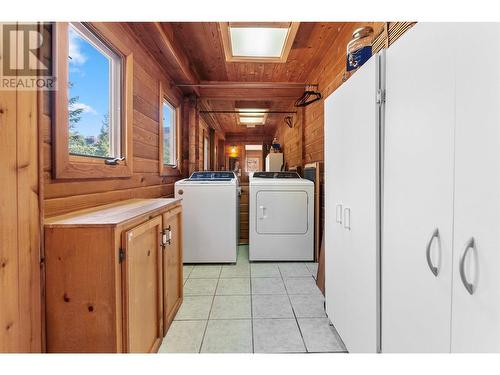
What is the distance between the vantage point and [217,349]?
65.1 inches

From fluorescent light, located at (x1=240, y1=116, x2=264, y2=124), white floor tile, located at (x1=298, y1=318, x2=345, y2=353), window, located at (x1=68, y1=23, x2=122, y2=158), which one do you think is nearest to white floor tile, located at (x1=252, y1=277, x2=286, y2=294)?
white floor tile, located at (x1=298, y1=318, x2=345, y2=353)

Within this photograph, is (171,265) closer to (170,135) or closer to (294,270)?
(294,270)

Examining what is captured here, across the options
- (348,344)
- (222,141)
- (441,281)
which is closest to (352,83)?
(441,281)

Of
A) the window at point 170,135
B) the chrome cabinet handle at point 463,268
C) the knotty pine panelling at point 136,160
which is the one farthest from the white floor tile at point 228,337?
the window at point 170,135

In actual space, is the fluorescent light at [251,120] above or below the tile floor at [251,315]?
above

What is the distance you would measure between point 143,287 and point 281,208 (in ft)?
7.12

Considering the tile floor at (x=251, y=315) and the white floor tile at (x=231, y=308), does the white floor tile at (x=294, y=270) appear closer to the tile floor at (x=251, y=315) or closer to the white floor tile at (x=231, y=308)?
the tile floor at (x=251, y=315)

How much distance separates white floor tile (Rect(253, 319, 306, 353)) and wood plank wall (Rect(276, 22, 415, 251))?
1.65 m

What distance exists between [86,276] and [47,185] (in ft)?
1.87

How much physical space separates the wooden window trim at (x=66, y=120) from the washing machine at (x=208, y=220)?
1107 mm

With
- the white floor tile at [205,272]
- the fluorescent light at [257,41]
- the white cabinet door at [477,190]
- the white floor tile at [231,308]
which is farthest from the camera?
the white floor tile at [205,272]

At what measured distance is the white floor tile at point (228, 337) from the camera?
166 centimetres

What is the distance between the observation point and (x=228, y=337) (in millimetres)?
1775

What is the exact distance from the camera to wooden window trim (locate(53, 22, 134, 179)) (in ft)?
4.45
